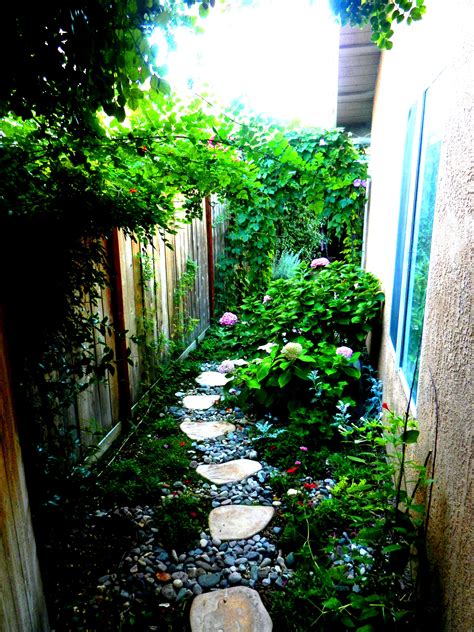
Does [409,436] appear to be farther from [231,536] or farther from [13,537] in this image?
[13,537]

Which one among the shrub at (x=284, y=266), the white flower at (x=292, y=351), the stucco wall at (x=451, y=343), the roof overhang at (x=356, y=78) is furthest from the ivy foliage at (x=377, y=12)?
the shrub at (x=284, y=266)

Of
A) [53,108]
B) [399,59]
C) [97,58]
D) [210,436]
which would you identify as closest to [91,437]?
[210,436]

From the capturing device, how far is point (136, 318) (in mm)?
3859

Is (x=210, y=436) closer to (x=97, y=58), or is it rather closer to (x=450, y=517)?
(x=450, y=517)

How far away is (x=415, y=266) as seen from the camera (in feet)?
8.33

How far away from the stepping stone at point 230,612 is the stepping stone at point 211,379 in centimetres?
273

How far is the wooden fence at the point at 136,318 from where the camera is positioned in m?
2.90

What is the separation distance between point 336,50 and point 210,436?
3.88m

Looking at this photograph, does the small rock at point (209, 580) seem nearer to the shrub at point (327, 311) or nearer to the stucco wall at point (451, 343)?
the stucco wall at point (451, 343)

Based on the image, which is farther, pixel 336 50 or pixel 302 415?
pixel 336 50

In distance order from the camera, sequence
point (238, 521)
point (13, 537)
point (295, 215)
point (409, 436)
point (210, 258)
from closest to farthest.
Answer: point (13, 537)
point (409, 436)
point (238, 521)
point (210, 258)
point (295, 215)

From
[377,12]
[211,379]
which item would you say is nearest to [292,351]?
[211,379]

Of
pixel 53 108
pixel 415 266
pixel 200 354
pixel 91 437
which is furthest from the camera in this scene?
pixel 200 354

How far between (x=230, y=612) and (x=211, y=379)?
304 cm
